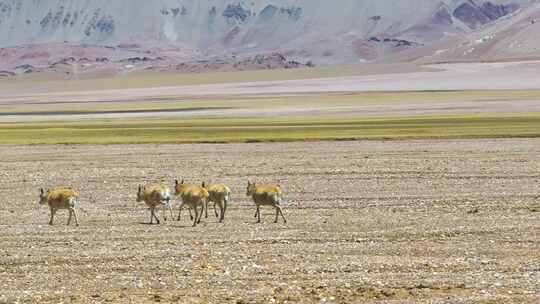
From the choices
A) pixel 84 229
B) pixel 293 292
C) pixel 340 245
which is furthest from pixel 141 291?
pixel 84 229

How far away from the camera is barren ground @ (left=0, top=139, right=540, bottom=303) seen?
47.6 ft

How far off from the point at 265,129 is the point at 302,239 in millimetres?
41591

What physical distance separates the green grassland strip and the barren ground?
1565 centimetres

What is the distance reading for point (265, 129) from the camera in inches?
2391

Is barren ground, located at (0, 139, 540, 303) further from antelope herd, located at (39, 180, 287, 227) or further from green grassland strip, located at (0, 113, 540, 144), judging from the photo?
green grassland strip, located at (0, 113, 540, 144)

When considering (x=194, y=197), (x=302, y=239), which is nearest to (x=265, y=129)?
(x=194, y=197)

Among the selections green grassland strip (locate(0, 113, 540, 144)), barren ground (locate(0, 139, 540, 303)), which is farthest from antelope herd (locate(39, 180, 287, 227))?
green grassland strip (locate(0, 113, 540, 144))

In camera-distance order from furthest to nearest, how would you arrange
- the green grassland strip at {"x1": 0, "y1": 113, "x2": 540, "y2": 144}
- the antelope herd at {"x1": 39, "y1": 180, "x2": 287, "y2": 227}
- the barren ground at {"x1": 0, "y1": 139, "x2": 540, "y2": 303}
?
the green grassland strip at {"x1": 0, "y1": 113, "x2": 540, "y2": 144}, the antelope herd at {"x1": 39, "y1": 180, "x2": 287, "y2": 227}, the barren ground at {"x1": 0, "y1": 139, "x2": 540, "y2": 303}

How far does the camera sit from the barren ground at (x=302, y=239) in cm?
1450

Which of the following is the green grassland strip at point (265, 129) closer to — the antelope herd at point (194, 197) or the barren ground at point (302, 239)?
the barren ground at point (302, 239)

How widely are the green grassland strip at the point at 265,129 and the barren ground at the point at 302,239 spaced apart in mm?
15646

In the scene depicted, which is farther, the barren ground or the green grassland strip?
the green grassland strip

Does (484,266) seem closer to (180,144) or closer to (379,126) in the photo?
(180,144)

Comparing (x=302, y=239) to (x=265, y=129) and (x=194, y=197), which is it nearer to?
(x=194, y=197)
